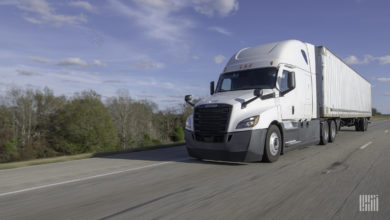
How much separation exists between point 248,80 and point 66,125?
4616 centimetres

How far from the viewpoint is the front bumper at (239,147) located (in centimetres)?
716

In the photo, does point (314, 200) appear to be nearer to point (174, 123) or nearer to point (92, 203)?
point (92, 203)

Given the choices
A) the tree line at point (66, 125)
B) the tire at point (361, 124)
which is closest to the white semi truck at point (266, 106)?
the tire at point (361, 124)

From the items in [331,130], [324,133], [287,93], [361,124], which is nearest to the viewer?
[287,93]

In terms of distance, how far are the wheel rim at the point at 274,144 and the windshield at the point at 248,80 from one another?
1.44 m

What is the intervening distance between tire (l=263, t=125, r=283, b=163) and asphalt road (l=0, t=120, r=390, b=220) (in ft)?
0.89

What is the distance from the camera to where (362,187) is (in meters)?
5.08

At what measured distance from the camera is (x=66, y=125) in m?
48.7

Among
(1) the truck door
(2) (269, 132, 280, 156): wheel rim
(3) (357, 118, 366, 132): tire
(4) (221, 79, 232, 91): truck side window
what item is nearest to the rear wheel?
(1) the truck door

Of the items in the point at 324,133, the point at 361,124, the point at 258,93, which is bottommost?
the point at 324,133

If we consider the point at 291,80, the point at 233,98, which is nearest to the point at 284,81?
the point at 291,80

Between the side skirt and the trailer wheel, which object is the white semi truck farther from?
the trailer wheel

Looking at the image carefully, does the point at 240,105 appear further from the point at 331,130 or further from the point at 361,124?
the point at 361,124

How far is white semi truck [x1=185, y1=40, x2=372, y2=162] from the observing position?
23.9ft
